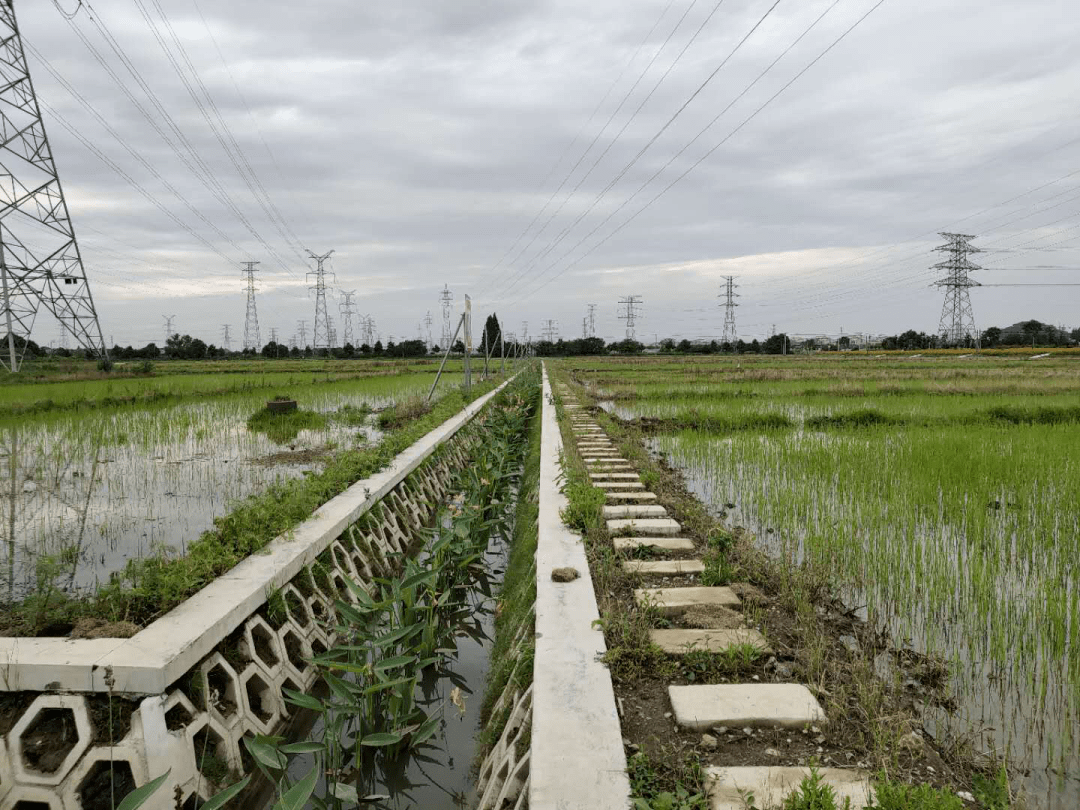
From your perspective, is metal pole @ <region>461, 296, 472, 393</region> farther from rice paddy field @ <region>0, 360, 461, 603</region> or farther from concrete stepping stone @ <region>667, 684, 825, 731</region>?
concrete stepping stone @ <region>667, 684, 825, 731</region>

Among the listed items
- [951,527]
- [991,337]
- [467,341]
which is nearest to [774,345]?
[991,337]

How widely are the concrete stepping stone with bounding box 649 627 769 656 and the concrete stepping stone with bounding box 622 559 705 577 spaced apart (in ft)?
2.41

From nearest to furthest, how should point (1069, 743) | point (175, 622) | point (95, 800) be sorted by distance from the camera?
point (95, 800)
point (1069, 743)
point (175, 622)

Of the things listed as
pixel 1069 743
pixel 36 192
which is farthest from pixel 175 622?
pixel 36 192

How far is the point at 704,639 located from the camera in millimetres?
2816

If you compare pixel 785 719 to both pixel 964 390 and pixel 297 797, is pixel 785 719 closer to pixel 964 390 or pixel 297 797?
pixel 297 797

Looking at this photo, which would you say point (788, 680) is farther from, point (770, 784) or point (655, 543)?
point (655, 543)

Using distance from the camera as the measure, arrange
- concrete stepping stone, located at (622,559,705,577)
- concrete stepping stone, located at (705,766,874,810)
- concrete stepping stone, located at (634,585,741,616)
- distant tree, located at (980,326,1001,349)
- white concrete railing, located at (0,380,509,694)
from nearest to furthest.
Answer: concrete stepping stone, located at (705,766,874,810) < white concrete railing, located at (0,380,509,694) < concrete stepping stone, located at (634,585,741,616) < concrete stepping stone, located at (622,559,705,577) < distant tree, located at (980,326,1001,349)

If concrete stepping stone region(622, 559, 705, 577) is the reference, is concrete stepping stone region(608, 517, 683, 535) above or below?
above

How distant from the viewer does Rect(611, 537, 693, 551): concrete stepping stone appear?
412 centimetres

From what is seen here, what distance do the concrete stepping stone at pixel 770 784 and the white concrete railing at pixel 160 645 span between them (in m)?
2.02

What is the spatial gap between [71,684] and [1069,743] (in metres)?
3.86

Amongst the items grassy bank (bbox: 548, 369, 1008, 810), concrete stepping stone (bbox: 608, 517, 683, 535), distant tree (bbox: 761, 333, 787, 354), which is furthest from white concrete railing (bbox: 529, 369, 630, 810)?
distant tree (bbox: 761, 333, 787, 354)

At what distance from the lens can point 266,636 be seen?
3.18m
